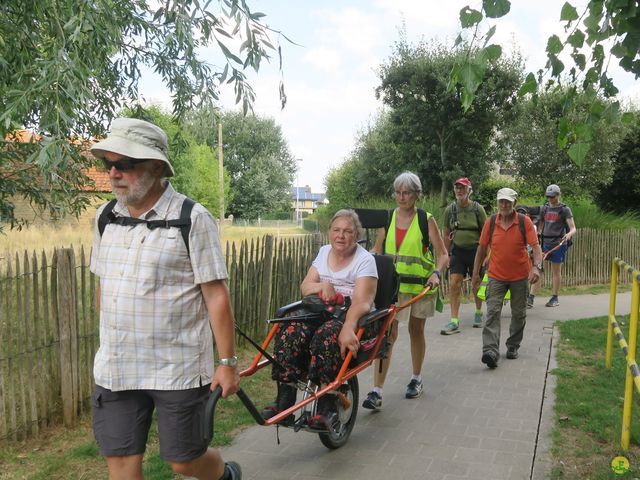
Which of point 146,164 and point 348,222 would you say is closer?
point 146,164

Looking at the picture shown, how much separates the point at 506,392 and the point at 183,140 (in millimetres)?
4301

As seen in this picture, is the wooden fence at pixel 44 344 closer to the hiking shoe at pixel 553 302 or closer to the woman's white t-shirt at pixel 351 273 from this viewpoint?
the woman's white t-shirt at pixel 351 273

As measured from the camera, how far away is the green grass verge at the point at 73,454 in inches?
164

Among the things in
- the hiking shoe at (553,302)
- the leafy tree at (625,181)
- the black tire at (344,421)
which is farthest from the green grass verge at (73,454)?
the leafy tree at (625,181)

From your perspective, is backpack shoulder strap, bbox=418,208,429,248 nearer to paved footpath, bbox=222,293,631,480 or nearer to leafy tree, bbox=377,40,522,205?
paved footpath, bbox=222,293,631,480

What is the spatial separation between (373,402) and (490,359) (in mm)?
1874

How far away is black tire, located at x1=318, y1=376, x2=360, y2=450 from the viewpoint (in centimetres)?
446

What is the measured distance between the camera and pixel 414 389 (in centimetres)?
587

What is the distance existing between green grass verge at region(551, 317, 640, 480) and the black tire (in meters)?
1.41

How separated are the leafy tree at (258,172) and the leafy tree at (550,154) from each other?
159 ft

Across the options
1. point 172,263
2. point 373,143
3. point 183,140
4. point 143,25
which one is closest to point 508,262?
point 183,140

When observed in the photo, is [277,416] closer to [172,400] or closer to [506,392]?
[172,400]

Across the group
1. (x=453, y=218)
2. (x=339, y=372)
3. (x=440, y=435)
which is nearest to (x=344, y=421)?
(x=339, y=372)

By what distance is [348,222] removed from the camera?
4.69 m
